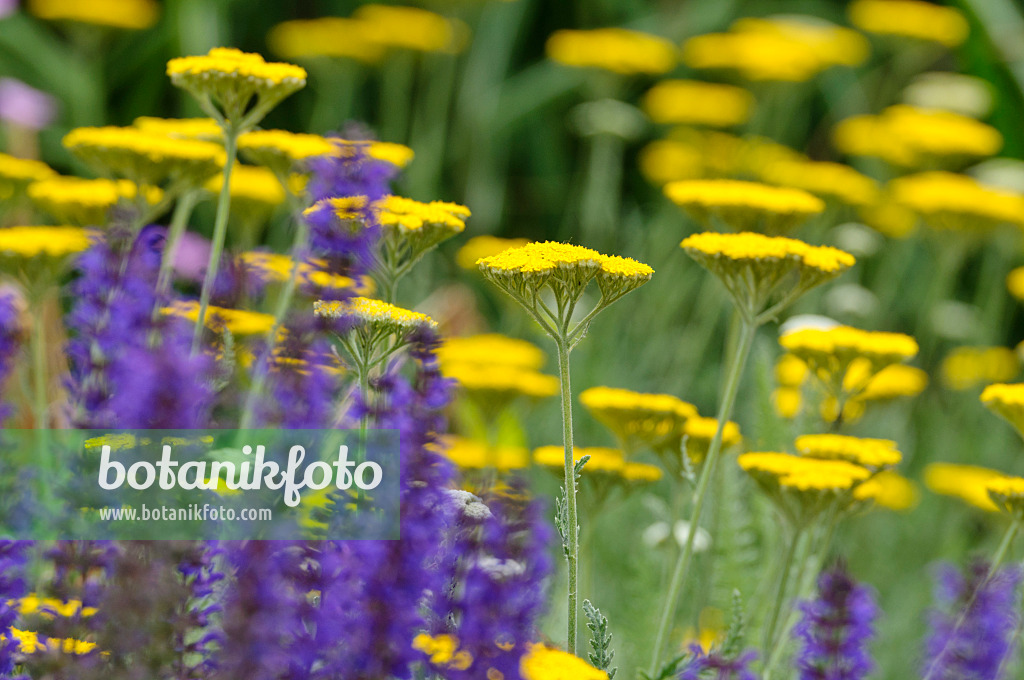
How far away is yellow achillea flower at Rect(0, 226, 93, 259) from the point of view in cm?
123

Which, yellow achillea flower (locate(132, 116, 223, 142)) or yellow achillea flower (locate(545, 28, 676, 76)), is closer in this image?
yellow achillea flower (locate(132, 116, 223, 142))

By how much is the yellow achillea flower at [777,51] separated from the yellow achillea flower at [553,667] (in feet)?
8.42

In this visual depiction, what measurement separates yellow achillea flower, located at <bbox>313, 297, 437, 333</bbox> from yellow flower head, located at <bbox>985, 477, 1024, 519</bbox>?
0.72 m

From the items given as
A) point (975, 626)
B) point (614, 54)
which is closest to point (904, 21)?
point (614, 54)

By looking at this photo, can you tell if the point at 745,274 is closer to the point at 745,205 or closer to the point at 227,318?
the point at 745,205

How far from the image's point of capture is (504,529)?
2.61 feet

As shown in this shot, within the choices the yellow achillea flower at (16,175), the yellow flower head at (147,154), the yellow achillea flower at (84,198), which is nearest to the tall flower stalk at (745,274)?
the yellow flower head at (147,154)

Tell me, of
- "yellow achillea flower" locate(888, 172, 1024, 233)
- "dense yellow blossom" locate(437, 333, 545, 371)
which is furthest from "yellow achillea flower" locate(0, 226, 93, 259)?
"yellow achillea flower" locate(888, 172, 1024, 233)

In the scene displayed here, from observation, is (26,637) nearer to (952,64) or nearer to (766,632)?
(766,632)

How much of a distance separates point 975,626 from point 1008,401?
1.39 ft

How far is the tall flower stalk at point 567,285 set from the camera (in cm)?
91

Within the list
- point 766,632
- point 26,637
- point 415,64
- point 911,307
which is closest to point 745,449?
point 766,632

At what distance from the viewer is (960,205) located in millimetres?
2504

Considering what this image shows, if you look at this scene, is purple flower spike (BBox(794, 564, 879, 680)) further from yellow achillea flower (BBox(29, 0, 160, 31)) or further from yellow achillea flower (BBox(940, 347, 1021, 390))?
yellow achillea flower (BBox(29, 0, 160, 31))
